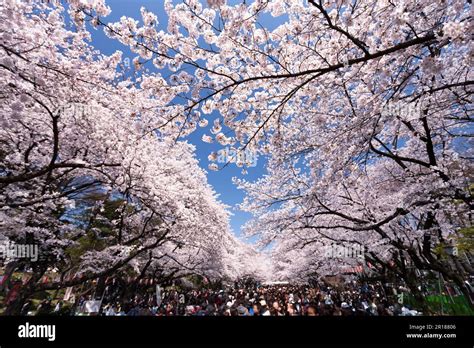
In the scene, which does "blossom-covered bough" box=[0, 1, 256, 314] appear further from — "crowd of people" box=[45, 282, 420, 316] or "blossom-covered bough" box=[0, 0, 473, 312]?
"crowd of people" box=[45, 282, 420, 316]

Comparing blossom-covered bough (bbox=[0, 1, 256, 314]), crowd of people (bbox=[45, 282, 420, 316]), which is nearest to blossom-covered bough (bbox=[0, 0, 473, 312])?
blossom-covered bough (bbox=[0, 1, 256, 314])

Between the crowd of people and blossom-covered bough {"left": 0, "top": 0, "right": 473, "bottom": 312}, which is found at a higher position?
blossom-covered bough {"left": 0, "top": 0, "right": 473, "bottom": 312}

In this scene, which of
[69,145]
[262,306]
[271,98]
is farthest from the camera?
[262,306]

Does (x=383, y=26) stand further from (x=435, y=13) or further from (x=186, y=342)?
(x=186, y=342)

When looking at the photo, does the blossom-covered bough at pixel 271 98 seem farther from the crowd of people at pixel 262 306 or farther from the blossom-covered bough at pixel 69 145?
the crowd of people at pixel 262 306

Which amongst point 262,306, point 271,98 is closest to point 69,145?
point 271,98

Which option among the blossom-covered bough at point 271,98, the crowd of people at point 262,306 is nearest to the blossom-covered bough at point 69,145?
the blossom-covered bough at point 271,98

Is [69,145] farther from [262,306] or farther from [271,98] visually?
[262,306]

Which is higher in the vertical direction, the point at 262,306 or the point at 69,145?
the point at 69,145

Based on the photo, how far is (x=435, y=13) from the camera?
366 centimetres

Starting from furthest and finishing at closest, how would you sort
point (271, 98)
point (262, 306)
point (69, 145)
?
point (262, 306)
point (69, 145)
point (271, 98)

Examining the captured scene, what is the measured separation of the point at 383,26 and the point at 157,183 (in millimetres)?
7959

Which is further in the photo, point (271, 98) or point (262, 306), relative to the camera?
point (262, 306)

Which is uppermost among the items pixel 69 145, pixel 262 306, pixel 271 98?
pixel 69 145
